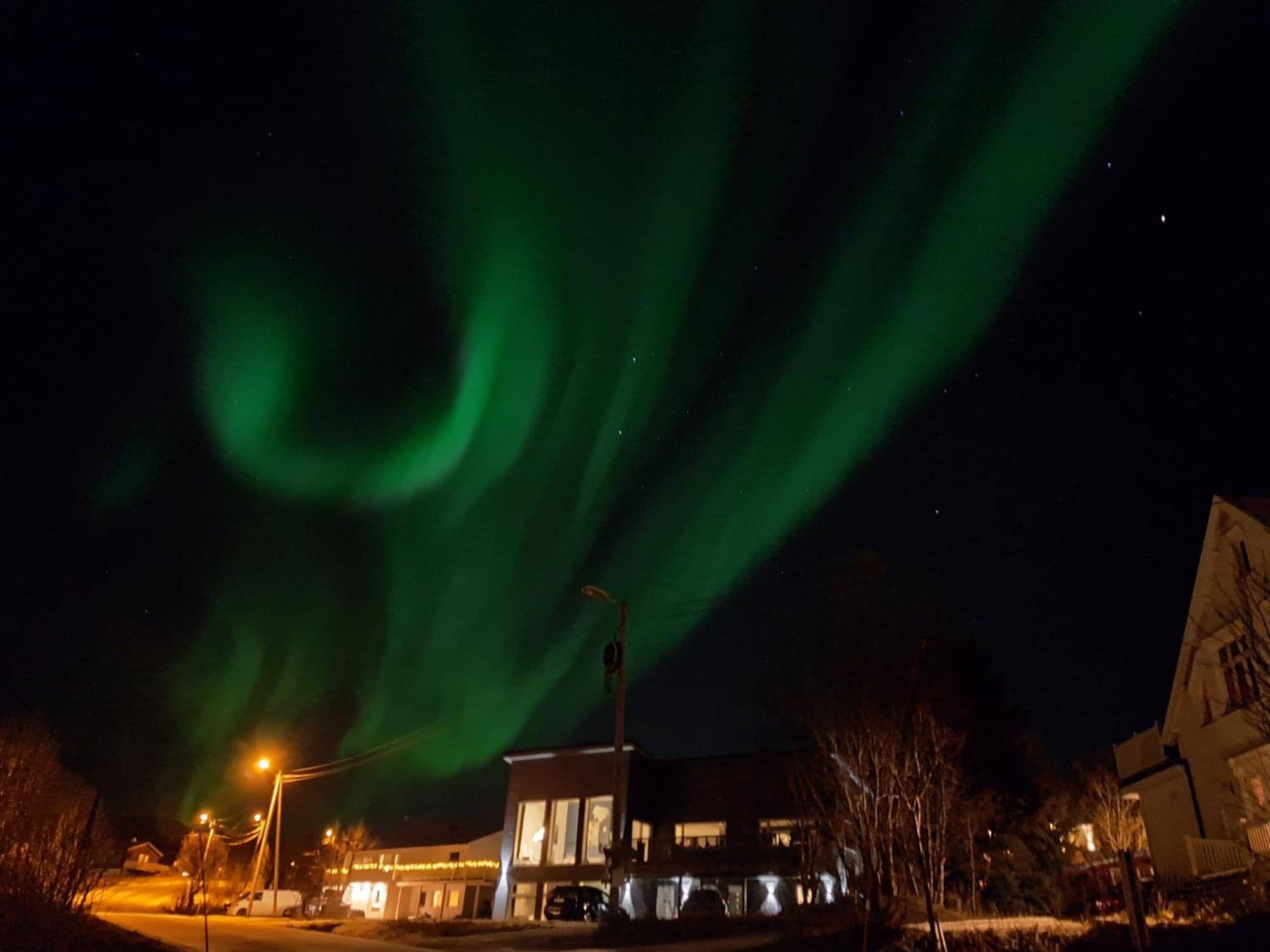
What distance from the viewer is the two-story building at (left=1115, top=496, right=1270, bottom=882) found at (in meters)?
24.4

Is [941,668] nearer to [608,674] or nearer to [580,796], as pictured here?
[608,674]

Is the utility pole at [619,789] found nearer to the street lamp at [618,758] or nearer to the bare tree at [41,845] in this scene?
the street lamp at [618,758]

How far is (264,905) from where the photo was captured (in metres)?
46.5

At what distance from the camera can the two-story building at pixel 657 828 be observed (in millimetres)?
41406

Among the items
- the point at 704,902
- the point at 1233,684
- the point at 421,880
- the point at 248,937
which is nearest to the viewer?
the point at 248,937

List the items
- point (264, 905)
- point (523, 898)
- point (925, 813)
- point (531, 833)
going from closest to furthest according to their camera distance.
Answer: point (925, 813) < point (264, 905) < point (523, 898) < point (531, 833)

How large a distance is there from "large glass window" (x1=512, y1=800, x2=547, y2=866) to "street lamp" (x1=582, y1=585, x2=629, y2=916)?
29.1 meters

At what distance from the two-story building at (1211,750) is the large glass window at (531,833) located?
98.8ft

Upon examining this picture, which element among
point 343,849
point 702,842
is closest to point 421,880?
point 343,849

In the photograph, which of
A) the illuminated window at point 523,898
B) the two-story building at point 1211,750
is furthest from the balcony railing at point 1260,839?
the illuminated window at point 523,898

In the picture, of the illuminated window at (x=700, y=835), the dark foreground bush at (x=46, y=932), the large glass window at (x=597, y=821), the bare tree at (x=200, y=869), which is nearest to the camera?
the dark foreground bush at (x=46, y=932)

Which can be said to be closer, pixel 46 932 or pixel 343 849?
pixel 46 932

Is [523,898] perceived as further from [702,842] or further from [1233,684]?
[1233,684]

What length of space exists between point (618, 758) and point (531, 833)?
32.0m
